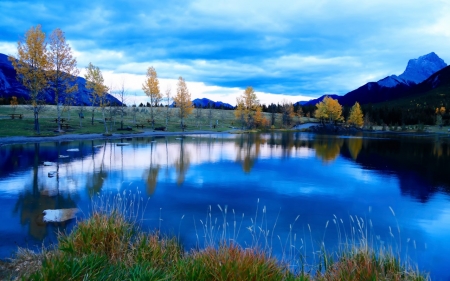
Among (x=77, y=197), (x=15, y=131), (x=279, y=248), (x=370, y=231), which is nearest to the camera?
(x=279, y=248)

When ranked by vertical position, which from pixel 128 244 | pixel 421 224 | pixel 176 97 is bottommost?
pixel 421 224

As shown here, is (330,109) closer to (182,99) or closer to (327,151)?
(182,99)

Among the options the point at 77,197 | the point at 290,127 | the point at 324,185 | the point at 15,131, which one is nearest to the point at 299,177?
→ the point at 324,185

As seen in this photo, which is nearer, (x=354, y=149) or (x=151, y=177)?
(x=151, y=177)

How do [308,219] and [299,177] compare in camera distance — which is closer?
[308,219]

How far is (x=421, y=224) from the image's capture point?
1024cm

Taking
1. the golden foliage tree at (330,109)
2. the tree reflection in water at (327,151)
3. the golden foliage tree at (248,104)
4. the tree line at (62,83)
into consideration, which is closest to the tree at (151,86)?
the tree line at (62,83)

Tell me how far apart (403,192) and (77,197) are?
15249 mm

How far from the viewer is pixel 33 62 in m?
39.2

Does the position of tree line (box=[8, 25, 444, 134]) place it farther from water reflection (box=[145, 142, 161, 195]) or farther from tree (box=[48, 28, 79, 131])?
water reflection (box=[145, 142, 161, 195])

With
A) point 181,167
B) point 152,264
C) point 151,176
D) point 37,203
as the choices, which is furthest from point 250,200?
point 181,167

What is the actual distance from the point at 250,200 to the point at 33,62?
39.9m

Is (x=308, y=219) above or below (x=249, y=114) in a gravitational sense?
below

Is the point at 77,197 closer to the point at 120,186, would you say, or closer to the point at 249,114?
the point at 120,186
